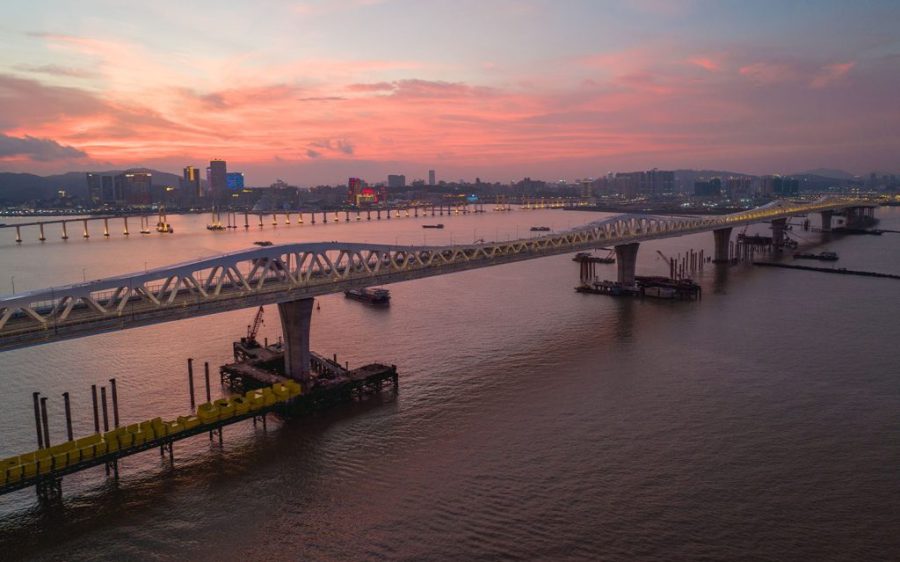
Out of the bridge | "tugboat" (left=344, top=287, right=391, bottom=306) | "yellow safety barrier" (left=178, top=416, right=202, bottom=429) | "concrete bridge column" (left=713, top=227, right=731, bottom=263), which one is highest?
the bridge

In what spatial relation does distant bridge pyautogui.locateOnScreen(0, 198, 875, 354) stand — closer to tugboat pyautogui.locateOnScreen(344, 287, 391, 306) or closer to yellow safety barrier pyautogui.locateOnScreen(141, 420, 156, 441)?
yellow safety barrier pyautogui.locateOnScreen(141, 420, 156, 441)

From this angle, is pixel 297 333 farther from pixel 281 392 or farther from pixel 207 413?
pixel 207 413

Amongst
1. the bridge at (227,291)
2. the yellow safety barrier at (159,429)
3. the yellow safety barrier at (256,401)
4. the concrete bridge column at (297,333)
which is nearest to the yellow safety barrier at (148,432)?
the yellow safety barrier at (159,429)

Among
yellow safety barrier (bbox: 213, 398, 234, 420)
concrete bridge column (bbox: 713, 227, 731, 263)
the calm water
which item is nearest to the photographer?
the calm water

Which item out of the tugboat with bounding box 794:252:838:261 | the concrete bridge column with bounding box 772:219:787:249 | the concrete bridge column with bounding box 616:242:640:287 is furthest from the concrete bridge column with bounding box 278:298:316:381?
the concrete bridge column with bounding box 772:219:787:249

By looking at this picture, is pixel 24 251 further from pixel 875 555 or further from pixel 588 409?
pixel 875 555

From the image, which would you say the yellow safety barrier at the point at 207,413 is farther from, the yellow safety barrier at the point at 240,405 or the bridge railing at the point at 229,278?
the bridge railing at the point at 229,278

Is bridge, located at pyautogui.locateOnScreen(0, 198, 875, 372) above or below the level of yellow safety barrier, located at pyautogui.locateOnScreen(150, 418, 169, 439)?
above
